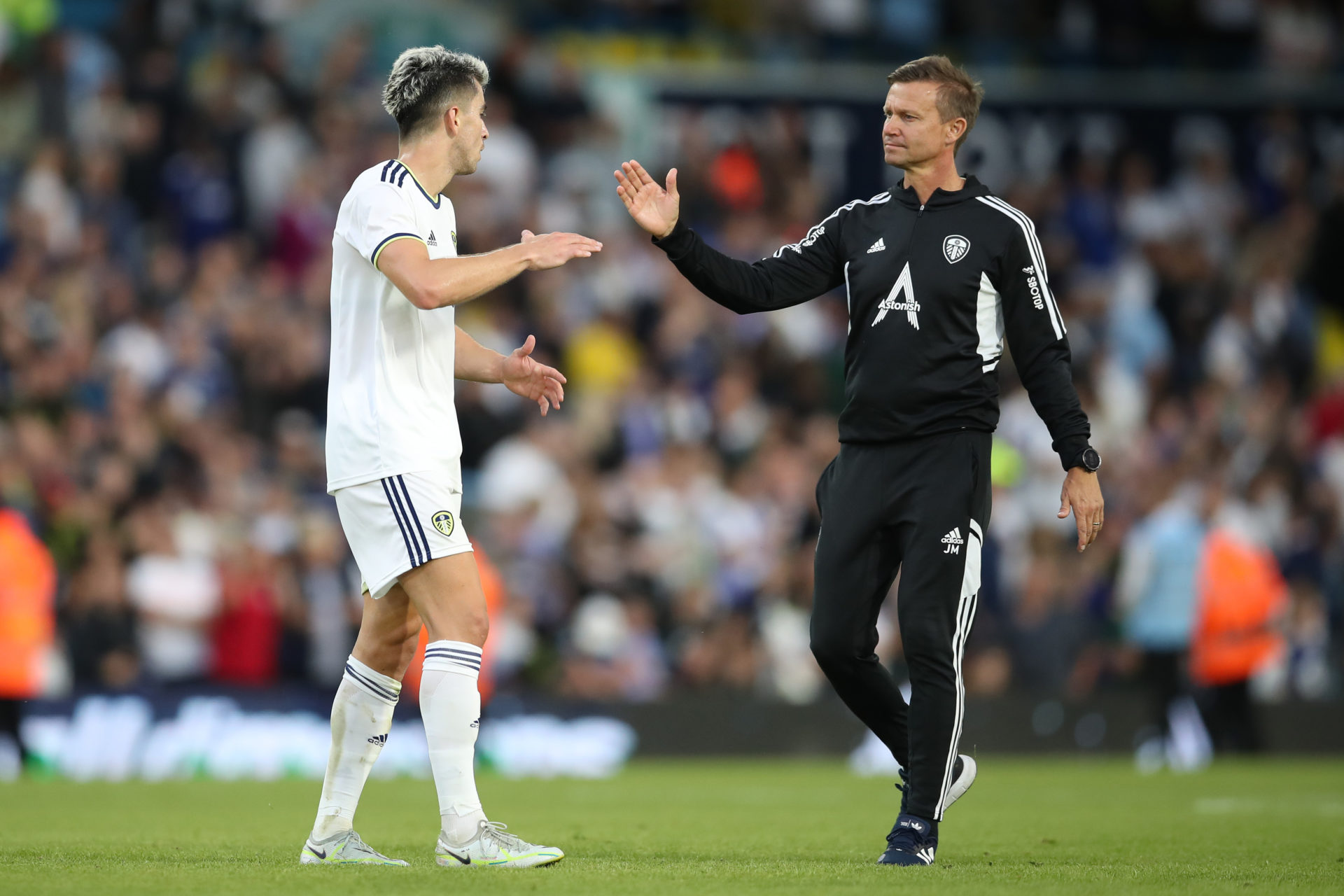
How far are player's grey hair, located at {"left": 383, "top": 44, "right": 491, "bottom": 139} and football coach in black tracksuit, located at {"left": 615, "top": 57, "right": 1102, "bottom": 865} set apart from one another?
631 millimetres

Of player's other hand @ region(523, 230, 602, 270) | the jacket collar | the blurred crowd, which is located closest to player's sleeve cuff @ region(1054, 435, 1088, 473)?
the jacket collar

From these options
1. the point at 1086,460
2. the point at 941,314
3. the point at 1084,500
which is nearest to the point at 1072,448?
the point at 1086,460

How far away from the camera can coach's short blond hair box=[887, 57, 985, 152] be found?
6.59 m

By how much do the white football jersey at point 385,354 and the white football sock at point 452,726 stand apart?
0.58 meters

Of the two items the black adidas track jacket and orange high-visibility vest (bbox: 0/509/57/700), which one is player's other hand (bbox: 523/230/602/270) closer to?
the black adidas track jacket

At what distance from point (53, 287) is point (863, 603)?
386 inches

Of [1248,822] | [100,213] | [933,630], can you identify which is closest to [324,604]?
[100,213]

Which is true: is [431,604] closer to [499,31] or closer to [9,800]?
[9,800]

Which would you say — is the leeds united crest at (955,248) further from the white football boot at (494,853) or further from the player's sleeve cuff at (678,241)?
the white football boot at (494,853)

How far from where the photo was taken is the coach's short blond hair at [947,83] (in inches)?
259

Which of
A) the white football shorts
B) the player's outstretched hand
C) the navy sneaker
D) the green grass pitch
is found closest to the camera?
the green grass pitch

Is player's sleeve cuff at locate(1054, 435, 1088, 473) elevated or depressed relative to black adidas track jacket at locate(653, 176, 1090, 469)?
depressed

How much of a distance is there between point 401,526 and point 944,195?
7.41 feet

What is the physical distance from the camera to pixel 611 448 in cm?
1593
